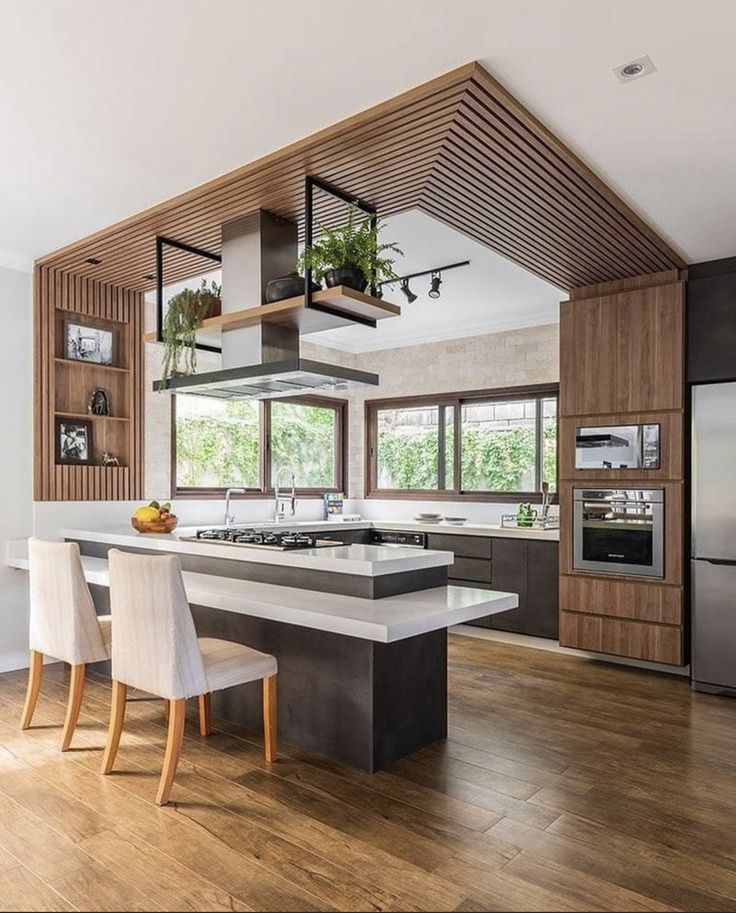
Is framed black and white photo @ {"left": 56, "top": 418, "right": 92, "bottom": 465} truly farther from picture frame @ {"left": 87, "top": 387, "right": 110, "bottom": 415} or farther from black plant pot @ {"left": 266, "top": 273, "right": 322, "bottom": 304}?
black plant pot @ {"left": 266, "top": 273, "right": 322, "bottom": 304}

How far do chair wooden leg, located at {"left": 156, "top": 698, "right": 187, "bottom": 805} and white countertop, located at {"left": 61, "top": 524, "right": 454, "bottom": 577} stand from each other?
844 millimetres

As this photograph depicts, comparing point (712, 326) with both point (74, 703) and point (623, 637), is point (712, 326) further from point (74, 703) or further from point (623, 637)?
point (74, 703)

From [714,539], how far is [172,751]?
318cm

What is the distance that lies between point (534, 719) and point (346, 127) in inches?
115

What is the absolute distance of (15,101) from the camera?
8.73 feet

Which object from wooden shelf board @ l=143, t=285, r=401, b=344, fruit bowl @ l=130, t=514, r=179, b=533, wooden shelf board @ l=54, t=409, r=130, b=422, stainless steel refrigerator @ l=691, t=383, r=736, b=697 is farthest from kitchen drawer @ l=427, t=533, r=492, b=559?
wooden shelf board @ l=54, t=409, r=130, b=422

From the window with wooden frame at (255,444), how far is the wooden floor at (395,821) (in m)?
2.54

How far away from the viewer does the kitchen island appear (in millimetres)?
A: 2836

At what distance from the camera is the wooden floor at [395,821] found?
80.4 inches

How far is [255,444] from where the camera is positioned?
20.9ft

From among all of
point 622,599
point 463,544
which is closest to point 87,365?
point 463,544

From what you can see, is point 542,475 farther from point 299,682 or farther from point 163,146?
point 163,146

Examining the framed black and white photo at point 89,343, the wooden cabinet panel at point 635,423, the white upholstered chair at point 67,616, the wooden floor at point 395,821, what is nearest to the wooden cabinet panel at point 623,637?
the wooden floor at point 395,821

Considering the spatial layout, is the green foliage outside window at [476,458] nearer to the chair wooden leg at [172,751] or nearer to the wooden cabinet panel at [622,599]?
the wooden cabinet panel at [622,599]
